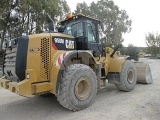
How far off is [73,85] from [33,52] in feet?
3.83

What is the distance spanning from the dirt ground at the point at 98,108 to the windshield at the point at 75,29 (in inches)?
78.6

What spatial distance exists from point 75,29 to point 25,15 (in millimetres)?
13900

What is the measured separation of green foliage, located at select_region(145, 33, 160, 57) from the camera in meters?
38.7

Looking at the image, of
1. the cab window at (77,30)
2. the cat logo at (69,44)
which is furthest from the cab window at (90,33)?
the cat logo at (69,44)

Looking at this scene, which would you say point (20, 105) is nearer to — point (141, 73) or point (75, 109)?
point (75, 109)

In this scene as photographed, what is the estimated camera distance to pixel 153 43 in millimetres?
40125

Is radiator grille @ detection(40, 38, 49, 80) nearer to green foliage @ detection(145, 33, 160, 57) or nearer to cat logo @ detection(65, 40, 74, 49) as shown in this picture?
cat logo @ detection(65, 40, 74, 49)

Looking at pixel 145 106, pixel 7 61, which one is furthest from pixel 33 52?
pixel 145 106

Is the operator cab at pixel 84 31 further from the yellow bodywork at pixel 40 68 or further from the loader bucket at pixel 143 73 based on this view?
the loader bucket at pixel 143 73

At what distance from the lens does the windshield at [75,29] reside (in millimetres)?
5716

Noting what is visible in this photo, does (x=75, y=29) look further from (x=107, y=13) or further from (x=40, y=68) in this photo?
(x=107, y=13)

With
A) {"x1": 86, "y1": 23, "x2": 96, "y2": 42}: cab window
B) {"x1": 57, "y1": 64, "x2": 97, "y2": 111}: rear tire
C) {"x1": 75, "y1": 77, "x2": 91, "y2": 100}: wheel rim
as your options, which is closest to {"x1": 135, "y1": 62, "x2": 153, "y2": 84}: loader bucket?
{"x1": 86, "y1": 23, "x2": 96, "y2": 42}: cab window

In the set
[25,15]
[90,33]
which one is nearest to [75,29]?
[90,33]

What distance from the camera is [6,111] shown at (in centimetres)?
493
